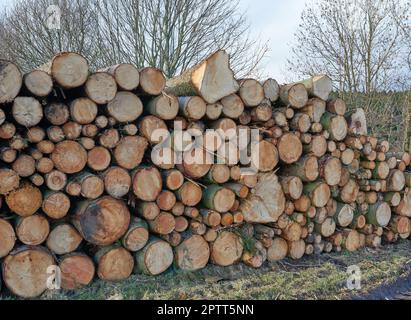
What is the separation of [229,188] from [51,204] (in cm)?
149

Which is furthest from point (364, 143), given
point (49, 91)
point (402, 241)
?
point (49, 91)

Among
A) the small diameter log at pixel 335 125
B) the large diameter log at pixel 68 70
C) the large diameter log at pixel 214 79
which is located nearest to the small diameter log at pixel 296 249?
the small diameter log at pixel 335 125

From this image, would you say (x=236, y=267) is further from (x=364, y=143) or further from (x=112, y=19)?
(x=112, y=19)

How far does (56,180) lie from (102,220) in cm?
46

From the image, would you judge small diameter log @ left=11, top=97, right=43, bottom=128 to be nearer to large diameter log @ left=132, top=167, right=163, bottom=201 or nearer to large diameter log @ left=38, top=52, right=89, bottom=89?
large diameter log @ left=38, top=52, right=89, bottom=89

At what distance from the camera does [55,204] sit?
307cm

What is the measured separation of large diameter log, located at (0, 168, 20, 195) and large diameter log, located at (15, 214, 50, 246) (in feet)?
0.81

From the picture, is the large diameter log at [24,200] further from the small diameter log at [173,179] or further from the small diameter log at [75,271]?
the small diameter log at [173,179]

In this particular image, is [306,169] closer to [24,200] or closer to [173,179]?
[173,179]

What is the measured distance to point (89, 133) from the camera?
10.4 ft

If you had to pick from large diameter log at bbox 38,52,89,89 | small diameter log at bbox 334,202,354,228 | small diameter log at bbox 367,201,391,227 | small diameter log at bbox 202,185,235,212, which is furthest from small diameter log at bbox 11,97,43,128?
small diameter log at bbox 367,201,391,227

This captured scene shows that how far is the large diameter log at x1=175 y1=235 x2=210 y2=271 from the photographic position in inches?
138

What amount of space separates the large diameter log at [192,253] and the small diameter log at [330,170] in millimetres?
1392

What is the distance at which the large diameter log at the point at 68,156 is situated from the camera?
3.07 meters
